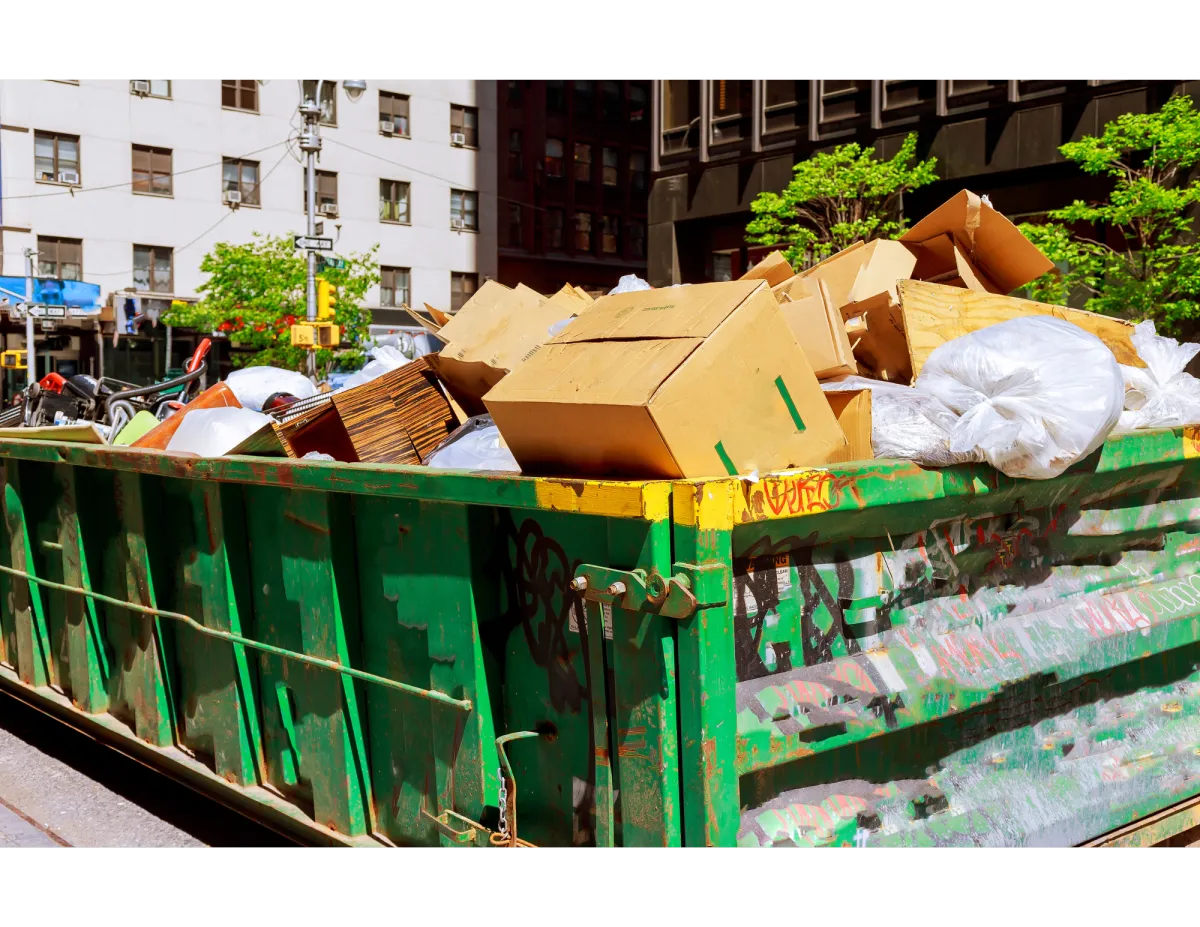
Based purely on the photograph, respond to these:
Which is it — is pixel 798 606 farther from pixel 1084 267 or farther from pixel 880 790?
pixel 1084 267

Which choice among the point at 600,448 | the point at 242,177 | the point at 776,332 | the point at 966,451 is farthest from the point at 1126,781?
the point at 242,177

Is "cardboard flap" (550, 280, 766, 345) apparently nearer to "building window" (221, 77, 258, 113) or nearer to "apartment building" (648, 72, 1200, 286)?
"apartment building" (648, 72, 1200, 286)

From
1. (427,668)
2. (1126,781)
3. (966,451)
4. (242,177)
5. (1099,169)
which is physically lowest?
(1126,781)

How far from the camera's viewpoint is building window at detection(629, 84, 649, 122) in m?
50.0

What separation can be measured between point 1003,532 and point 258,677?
7.03ft

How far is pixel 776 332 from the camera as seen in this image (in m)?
2.53

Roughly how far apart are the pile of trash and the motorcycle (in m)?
3.25

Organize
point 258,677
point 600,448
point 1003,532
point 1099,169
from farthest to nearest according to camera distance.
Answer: point 1099,169
point 258,677
point 1003,532
point 600,448

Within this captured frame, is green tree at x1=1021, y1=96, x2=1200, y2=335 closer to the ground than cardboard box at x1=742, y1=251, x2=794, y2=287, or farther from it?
farther from it

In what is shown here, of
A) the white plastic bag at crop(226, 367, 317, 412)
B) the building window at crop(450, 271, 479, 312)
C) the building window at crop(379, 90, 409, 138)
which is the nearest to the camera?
the white plastic bag at crop(226, 367, 317, 412)

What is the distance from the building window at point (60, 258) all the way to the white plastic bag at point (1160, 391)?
35112 mm

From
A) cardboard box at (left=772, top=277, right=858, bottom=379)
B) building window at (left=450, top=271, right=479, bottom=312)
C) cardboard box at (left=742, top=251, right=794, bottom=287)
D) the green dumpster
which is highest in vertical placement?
building window at (left=450, top=271, right=479, bottom=312)

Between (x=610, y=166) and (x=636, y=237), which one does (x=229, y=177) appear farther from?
(x=636, y=237)

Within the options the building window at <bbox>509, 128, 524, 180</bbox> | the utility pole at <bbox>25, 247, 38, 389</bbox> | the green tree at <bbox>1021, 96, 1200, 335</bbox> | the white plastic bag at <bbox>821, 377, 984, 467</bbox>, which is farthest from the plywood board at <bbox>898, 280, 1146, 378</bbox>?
the building window at <bbox>509, 128, 524, 180</bbox>
